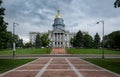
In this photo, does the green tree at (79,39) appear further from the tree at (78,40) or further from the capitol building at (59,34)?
the capitol building at (59,34)

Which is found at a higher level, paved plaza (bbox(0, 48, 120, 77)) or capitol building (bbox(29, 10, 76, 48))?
capitol building (bbox(29, 10, 76, 48))

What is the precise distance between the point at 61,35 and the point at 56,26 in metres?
7.80

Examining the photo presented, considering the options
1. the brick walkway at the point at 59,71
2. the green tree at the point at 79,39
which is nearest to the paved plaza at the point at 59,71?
the brick walkway at the point at 59,71

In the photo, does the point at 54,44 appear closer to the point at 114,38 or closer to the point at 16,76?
the point at 114,38

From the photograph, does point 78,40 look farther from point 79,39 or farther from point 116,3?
point 116,3

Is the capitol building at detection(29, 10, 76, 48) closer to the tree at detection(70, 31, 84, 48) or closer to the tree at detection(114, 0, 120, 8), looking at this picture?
the tree at detection(70, 31, 84, 48)

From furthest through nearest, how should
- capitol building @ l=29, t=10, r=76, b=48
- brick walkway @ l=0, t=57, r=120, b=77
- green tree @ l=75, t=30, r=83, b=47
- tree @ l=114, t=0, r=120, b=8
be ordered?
capitol building @ l=29, t=10, r=76, b=48
green tree @ l=75, t=30, r=83, b=47
tree @ l=114, t=0, r=120, b=8
brick walkway @ l=0, t=57, r=120, b=77

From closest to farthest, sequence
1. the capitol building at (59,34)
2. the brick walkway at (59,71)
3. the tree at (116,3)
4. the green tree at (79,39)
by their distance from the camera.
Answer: the brick walkway at (59,71)
the tree at (116,3)
the green tree at (79,39)
the capitol building at (59,34)

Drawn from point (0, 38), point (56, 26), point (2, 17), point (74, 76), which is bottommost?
point (74, 76)

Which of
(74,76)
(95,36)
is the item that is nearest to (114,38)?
(95,36)

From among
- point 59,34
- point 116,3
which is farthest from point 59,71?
point 59,34

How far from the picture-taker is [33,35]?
191 metres

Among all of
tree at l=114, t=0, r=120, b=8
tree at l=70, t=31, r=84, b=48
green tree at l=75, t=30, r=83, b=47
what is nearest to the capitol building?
tree at l=70, t=31, r=84, b=48

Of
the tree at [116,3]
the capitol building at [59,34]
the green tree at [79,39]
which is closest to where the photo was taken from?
the tree at [116,3]
